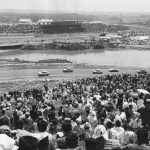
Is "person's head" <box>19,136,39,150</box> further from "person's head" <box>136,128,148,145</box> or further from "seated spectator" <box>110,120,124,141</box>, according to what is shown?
"seated spectator" <box>110,120,124,141</box>

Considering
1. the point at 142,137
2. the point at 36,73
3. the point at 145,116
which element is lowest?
the point at 36,73

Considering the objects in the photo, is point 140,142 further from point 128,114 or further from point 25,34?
point 25,34

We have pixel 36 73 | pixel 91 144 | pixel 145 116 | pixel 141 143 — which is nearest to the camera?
pixel 91 144

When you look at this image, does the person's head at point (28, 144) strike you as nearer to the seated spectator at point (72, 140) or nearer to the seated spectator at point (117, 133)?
the seated spectator at point (72, 140)

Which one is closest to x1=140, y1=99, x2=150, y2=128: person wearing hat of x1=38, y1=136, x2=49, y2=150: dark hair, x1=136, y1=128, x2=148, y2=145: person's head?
x1=136, y1=128, x2=148, y2=145: person's head

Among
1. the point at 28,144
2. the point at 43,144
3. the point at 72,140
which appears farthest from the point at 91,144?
the point at 28,144

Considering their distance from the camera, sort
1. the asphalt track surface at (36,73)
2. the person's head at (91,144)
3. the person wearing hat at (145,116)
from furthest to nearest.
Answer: the asphalt track surface at (36,73), the person wearing hat at (145,116), the person's head at (91,144)

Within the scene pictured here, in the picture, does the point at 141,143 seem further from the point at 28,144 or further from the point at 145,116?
the point at 145,116

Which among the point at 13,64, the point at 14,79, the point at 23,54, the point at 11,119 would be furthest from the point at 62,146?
the point at 23,54

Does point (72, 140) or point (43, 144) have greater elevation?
point (72, 140)

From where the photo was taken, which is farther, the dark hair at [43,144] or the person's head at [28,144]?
the dark hair at [43,144]

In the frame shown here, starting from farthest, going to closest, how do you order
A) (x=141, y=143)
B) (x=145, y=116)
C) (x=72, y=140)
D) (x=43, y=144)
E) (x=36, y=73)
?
(x=36, y=73) → (x=145, y=116) → (x=141, y=143) → (x=43, y=144) → (x=72, y=140)

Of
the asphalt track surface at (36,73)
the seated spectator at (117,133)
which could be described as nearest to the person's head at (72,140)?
the seated spectator at (117,133)
